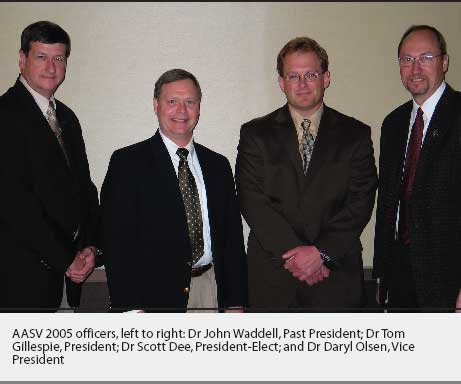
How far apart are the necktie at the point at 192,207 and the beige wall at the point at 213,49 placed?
115 cm

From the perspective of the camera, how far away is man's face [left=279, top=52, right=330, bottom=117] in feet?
10.3

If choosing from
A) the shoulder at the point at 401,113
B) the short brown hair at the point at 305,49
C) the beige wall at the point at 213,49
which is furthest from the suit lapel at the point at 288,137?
the beige wall at the point at 213,49

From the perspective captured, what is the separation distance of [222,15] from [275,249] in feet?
5.59

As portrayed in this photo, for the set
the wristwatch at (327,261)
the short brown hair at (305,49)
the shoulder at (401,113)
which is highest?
the short brown hair at (305,49)

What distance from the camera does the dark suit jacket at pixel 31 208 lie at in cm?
291

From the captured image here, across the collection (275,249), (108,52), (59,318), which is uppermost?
(108,52)

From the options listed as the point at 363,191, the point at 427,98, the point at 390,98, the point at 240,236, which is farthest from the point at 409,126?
the point at 240,236

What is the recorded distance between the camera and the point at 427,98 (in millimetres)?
3137

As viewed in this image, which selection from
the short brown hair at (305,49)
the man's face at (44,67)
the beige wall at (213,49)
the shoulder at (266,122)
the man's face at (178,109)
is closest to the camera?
the man's face at (178,109)

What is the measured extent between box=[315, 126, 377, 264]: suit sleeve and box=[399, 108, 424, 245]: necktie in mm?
187

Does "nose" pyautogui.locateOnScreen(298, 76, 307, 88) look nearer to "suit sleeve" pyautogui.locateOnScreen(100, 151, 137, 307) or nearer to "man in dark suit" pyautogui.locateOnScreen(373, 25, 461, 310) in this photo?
"man in dark suit" pyautogui.locateOnScreen(373, 25, 461, 310)

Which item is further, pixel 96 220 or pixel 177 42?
pixel 177 42

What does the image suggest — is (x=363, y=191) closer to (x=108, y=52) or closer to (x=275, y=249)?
(x=275, y=249)

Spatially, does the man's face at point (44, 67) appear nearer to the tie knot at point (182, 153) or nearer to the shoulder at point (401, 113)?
the tie knot at point (182, 153)
